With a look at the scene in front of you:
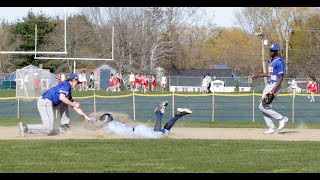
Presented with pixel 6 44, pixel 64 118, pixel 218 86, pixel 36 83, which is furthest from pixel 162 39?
pixel 64 118

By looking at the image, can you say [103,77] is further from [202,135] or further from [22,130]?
[22,130]

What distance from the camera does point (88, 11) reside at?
189 feet

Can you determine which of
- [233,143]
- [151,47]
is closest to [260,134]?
[233,143]

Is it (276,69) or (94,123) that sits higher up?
(276,69)

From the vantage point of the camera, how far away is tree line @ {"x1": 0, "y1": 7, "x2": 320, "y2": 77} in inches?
2231

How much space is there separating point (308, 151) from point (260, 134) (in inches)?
161

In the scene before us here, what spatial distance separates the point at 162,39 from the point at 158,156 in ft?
180

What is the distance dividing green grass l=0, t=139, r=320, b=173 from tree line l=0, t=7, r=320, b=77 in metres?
31.0

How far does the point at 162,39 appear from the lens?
214 feet

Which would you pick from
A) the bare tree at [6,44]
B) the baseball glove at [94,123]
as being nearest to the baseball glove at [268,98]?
the baseball glove at [94,123]

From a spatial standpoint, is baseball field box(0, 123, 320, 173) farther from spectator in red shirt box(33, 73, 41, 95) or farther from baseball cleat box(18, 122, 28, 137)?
spectator in red shirt box(33, 73, 41, 95)

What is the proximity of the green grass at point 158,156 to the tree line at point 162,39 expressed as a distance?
3105cm

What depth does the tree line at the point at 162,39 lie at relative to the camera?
186 ft
